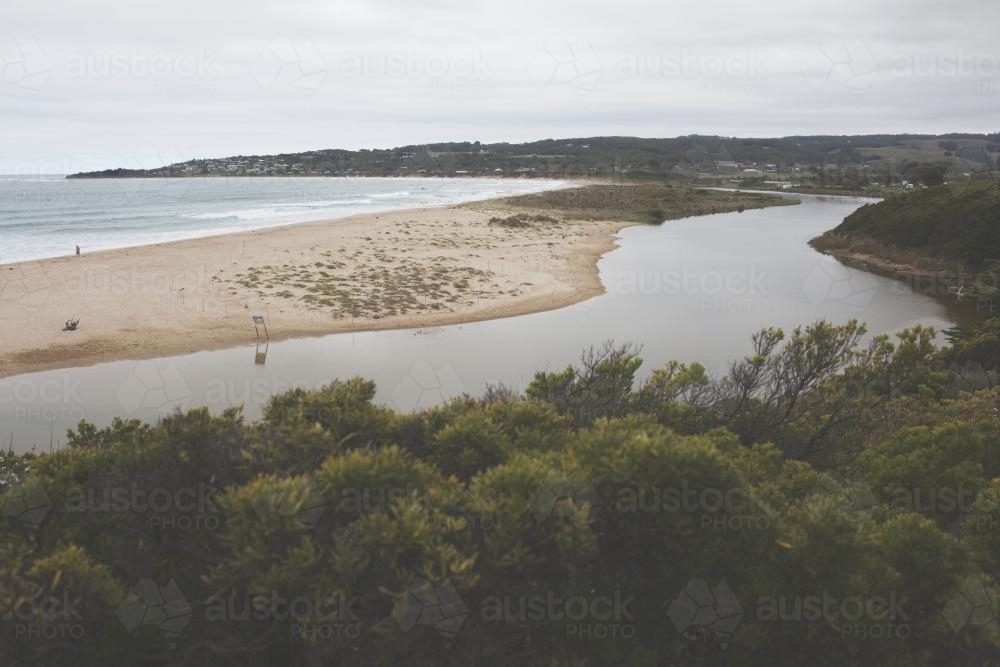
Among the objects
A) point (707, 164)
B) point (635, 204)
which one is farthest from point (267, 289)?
point (707, 164)

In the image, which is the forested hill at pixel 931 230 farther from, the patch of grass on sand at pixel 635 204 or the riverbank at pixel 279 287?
the patch of grass on sand at pixel 635 204

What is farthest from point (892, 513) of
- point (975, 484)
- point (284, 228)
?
point (284, 228)

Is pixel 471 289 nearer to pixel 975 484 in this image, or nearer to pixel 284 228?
pixel 975 484

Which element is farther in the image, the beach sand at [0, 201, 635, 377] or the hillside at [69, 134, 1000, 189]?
the hillside at [69, 134, 1000, 189]

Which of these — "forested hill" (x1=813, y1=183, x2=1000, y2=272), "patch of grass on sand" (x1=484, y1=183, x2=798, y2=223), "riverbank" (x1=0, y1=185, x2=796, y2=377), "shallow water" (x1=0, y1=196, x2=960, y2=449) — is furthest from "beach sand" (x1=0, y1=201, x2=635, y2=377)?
"patch of grass on sand" (x1=484, y1=183, x2=798, y2=223)

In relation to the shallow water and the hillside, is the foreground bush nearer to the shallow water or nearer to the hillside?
the shallow water

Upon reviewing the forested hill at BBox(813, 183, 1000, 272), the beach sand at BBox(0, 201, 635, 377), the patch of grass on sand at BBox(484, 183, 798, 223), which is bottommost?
the beach sand at BBox(0, 201, 635, 377)

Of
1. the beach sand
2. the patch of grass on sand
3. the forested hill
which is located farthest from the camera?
the patch of grass on sand
